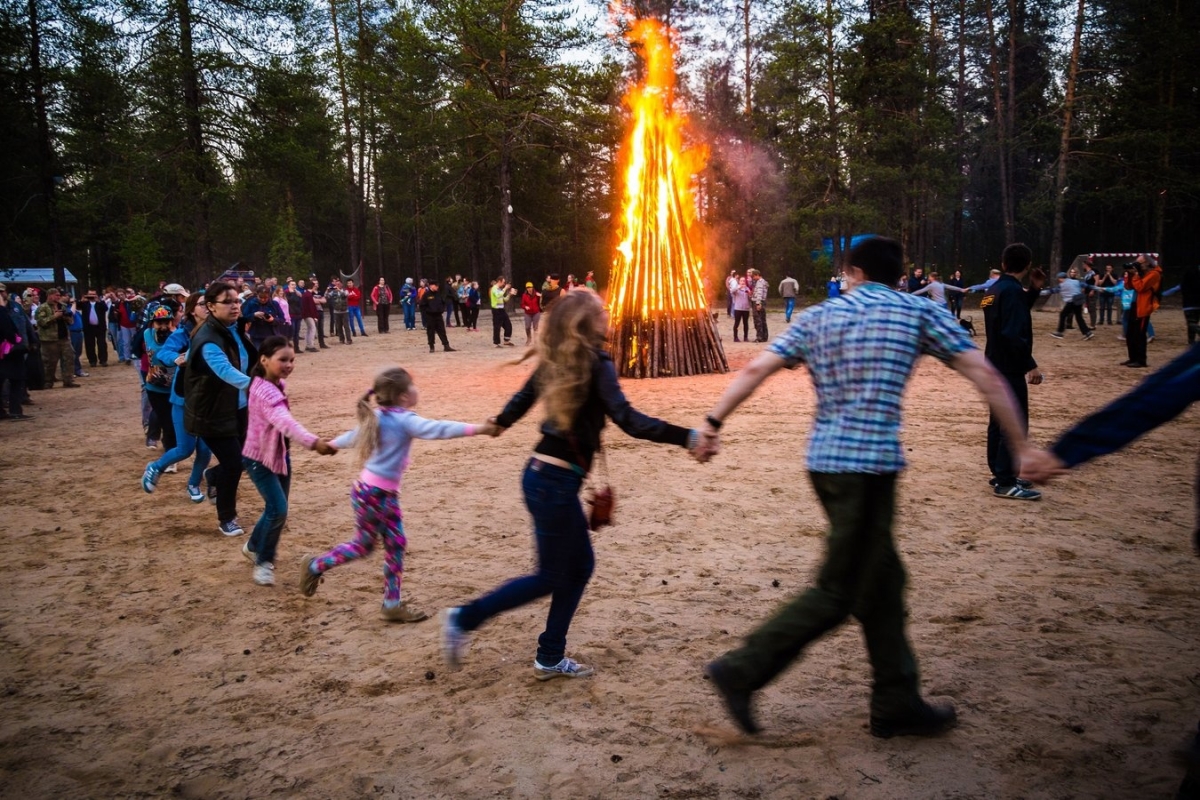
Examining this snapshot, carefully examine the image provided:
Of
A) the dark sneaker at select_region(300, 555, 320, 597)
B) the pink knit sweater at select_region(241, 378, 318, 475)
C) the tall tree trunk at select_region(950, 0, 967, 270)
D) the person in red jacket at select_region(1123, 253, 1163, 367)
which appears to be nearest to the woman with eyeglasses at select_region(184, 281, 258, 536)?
the pink knit sweater at select_region(241, 378, 318, 475)

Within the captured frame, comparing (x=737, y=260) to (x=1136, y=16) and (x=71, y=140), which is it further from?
(x=71, y=140)

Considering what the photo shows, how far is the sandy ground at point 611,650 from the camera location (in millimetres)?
3254

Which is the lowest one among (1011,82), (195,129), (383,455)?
(383,455)

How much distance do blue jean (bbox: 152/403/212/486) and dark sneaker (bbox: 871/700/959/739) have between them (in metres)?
5.94

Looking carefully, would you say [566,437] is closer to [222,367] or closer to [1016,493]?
[222,367]

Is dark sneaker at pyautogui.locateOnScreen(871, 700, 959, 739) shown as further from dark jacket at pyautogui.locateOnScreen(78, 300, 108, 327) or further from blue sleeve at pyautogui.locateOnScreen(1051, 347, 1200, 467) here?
dark jacket at pyautogui.locateOnScreen(78, 300, 108, 327)

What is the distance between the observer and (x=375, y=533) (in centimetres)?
460

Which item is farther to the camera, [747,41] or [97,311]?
[747,41]

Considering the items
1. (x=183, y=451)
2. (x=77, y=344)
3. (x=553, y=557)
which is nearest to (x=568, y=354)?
(x=553, y=557)

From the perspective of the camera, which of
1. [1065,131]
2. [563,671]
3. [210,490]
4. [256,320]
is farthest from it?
[1065,131]

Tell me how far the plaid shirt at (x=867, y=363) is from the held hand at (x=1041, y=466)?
16.6 inches

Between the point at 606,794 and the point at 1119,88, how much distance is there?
117ft

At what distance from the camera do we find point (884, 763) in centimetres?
322

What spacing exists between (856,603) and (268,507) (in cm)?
381
